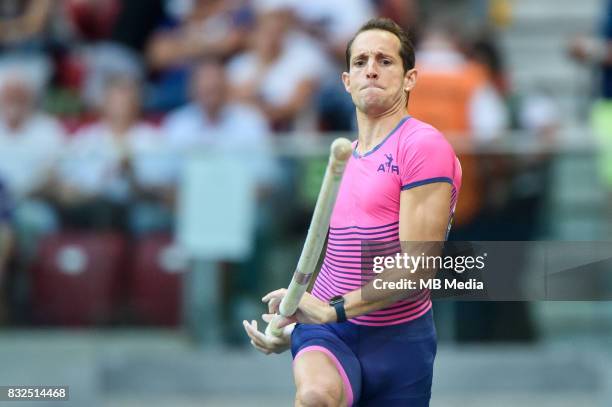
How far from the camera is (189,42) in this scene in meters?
11.7

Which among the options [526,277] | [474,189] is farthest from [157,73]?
[526,277]

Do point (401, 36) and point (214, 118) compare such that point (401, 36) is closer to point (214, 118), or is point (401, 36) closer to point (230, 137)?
point (230, 137)

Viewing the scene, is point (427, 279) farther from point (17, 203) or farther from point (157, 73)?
point (157, 73)

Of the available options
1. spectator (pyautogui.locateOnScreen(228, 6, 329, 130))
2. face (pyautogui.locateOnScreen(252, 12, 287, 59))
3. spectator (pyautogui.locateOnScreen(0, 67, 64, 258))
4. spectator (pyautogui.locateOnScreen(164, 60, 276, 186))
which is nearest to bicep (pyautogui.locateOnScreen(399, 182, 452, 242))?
spectator (pyautogui.locateOnScreen(164, 60, 276, 186))

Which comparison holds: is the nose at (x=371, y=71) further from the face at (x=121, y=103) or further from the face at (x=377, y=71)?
the face at (x=121, y=103)

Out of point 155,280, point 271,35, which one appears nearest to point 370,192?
point 155,280

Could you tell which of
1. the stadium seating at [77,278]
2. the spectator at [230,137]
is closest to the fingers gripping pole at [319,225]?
the spectator at [230,137]

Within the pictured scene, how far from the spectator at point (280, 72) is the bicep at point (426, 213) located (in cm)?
536

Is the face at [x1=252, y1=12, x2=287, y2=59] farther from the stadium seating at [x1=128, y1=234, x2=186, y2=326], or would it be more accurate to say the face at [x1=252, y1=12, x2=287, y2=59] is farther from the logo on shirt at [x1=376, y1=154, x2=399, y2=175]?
the logo on shirt at [x1=376, y1=154, x2=399, y2=175]

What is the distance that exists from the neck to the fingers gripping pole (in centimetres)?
55

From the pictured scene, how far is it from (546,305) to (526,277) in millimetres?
3615

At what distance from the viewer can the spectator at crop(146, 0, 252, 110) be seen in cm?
1142

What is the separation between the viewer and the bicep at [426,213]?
5.04m

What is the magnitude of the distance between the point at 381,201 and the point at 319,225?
58cm
